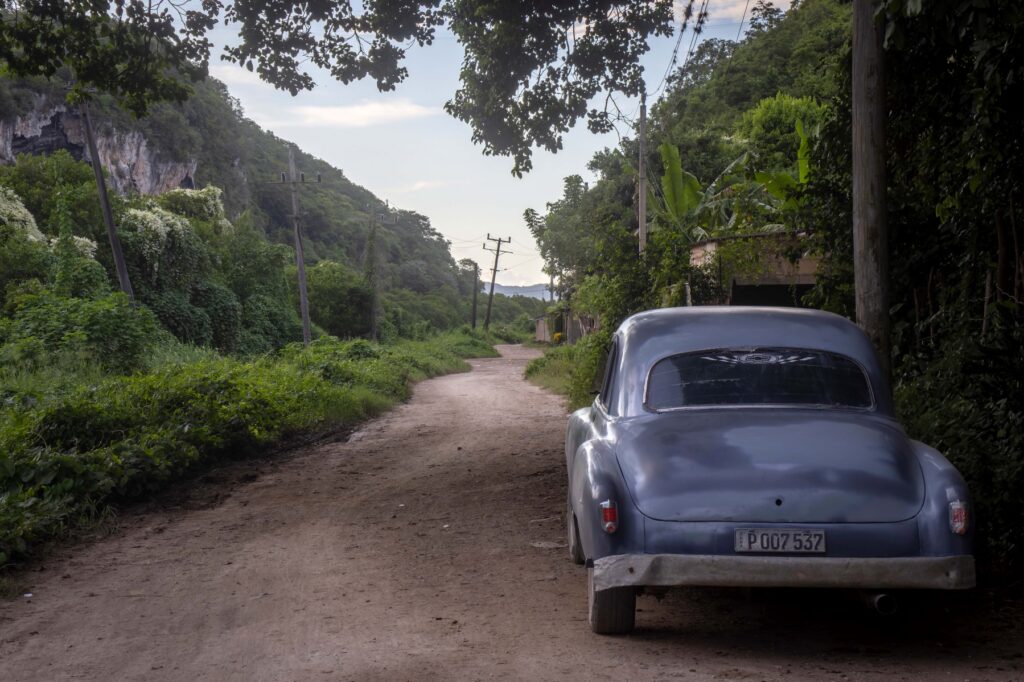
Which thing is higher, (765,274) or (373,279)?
(373,279)

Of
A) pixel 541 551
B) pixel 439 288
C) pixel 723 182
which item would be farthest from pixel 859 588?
pixel 439 288

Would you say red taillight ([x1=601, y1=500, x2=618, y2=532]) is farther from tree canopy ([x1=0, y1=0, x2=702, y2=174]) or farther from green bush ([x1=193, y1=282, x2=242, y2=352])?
green bush ([x1=193, y1=282, x2=242, y2=352])

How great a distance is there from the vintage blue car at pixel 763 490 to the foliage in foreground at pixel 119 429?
450 centimetres

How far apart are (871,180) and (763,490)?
13.9 feet

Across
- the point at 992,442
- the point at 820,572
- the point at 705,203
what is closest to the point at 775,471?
the point at 820,572

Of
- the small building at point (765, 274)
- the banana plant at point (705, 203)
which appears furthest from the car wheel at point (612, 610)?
the banana plant at point (705, 203)

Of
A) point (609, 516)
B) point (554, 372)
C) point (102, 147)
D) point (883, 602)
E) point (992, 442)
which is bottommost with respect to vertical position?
point (554, 372)

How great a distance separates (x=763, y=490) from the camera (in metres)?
4.67

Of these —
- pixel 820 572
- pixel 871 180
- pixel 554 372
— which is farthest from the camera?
pixel 554 372

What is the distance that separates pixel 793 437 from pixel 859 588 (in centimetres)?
79

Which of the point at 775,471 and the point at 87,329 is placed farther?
the point at 87,329

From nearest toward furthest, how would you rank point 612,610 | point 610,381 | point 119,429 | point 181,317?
point 612,610
point 610,381
point 119,429
point 181,317

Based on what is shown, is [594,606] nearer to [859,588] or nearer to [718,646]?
[718,646]

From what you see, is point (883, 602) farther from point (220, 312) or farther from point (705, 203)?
point (220, 312)
